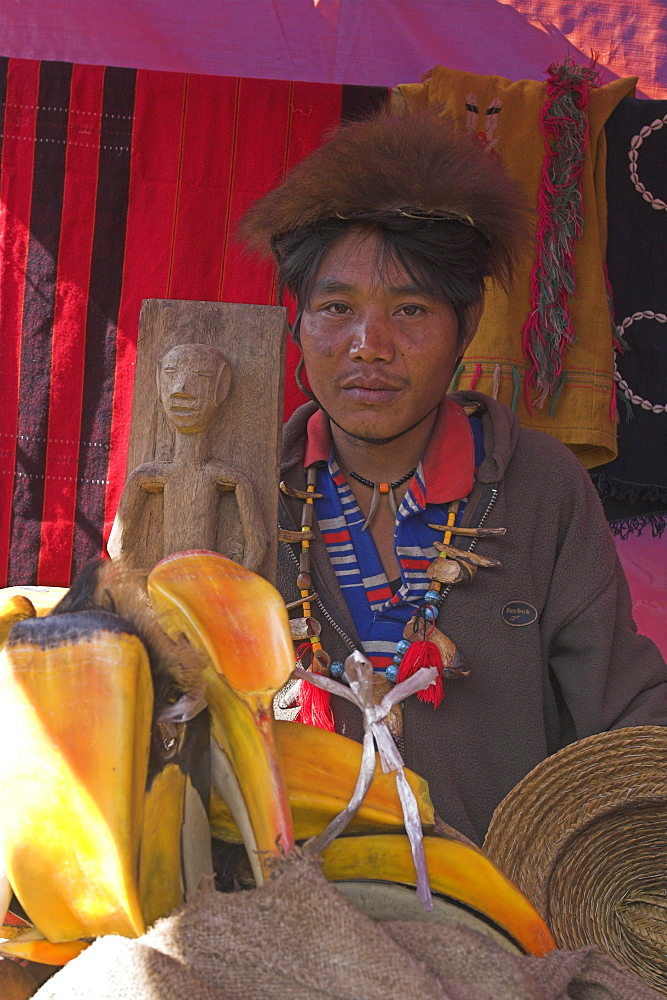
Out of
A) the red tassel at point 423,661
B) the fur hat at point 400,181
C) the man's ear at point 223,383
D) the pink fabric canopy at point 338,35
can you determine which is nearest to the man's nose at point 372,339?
the fur hat at point 400,181

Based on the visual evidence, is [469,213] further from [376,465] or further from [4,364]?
[4,364]

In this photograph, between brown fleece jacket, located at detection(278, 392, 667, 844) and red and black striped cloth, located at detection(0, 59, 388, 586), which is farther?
red and black striped cloth, located at detection(0, 59, 388, 586)

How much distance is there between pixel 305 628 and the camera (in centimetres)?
114

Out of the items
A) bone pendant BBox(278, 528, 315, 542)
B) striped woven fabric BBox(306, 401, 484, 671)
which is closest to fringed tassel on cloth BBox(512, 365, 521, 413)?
striped woven fabric BBox(306, 401, 484, 671)

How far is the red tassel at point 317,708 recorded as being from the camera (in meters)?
1.13

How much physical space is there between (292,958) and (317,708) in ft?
2.03

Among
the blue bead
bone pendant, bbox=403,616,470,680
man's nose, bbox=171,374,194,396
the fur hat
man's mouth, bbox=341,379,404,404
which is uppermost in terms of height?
the fur hat

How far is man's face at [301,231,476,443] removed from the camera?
1.12 m

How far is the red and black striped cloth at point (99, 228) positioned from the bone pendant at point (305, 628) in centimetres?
86

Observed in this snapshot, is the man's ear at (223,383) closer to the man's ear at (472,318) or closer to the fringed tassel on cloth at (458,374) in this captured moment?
the man's ear at (472,318)

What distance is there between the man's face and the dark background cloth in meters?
0.86

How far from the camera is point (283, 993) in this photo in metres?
0.51

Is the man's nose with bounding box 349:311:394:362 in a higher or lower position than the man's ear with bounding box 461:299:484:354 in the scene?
lower

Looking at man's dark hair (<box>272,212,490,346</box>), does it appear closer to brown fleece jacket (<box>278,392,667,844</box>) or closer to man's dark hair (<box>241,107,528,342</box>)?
man's dark hair (<box>241,107,528,342</box>)
